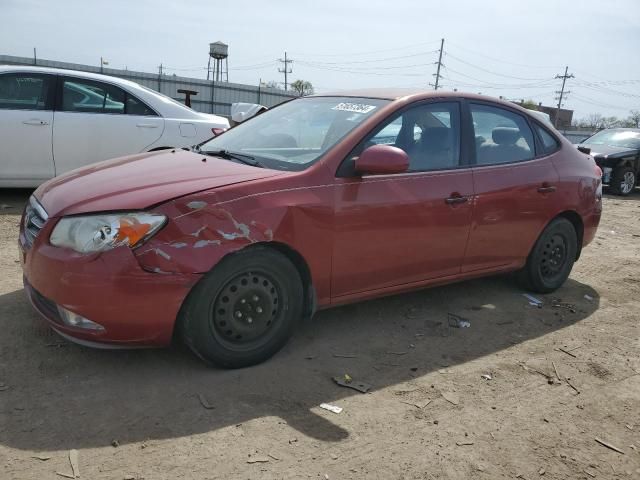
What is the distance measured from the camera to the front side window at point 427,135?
3797 millimetres

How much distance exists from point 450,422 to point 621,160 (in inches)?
484

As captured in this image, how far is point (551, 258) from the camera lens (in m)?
4.87

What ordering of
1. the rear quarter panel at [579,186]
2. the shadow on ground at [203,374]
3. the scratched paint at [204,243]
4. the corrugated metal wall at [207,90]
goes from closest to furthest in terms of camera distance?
Answer: the shadow on ground at [203,374]
the scratched paint at [204,243]
the rear quarter panel at [579,186]
the corrugated metal wall at [207,90]

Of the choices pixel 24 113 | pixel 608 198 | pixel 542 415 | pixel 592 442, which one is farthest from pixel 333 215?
pixel 608 198

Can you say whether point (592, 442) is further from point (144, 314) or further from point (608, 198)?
point (608, 198)

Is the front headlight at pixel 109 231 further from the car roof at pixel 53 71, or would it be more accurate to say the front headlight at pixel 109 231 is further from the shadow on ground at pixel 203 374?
the car roof at pixel 53 71

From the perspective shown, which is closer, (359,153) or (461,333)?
(359,153)

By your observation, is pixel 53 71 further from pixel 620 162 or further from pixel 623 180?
pixel 623 180

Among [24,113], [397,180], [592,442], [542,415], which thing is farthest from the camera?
[24,113]

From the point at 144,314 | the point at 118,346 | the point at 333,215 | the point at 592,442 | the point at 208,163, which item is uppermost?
the point at 208,163

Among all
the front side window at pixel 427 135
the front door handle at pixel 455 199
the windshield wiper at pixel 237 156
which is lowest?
the front door handle at pixel 455 199

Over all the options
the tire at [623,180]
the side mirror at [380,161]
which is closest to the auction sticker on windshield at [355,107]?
the side mirror at [380,161]

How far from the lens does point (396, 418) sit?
2.87 m

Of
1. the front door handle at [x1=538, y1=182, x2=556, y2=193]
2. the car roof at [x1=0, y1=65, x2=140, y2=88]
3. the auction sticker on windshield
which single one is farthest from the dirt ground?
the car roof at [x1=0, y1=65, x2=140, y2=88]
